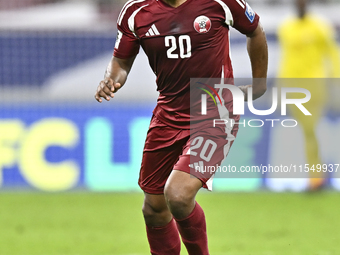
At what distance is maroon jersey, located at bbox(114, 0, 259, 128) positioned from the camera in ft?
11.1

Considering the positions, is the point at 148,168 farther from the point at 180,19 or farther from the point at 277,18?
the point at 277,18

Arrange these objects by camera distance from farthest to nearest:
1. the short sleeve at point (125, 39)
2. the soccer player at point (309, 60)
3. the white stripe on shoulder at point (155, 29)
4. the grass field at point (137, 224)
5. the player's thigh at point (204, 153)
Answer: the soccer player at point (309, 60) < the grass field at point (137, 224) < the short sleeve at point (125, 39) < the white stripe on shoulder at point (155, 29) < the player's thigh at point (204, 153)

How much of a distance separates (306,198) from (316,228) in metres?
1.50

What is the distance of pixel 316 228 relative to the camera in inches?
208

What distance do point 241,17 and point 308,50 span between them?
3.64m

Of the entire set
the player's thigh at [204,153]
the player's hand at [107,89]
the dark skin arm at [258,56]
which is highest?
the dark skin arm at [258,56]

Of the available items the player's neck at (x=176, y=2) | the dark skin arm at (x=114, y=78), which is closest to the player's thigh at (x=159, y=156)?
the dark skin arm at (x=114, y=78)

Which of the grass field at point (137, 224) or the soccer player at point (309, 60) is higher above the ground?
the soccer player at point (309, 60)

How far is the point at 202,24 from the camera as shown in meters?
3.39

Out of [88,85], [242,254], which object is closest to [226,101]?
[242,254]

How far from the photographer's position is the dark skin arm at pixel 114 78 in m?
3.35

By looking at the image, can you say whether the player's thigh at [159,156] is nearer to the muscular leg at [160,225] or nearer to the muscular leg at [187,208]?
the muscular leg at [160,225]

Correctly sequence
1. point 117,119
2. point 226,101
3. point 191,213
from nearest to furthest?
point 191,213, point 226,101, point 117,119

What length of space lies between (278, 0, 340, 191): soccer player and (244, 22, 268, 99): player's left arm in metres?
3.16
